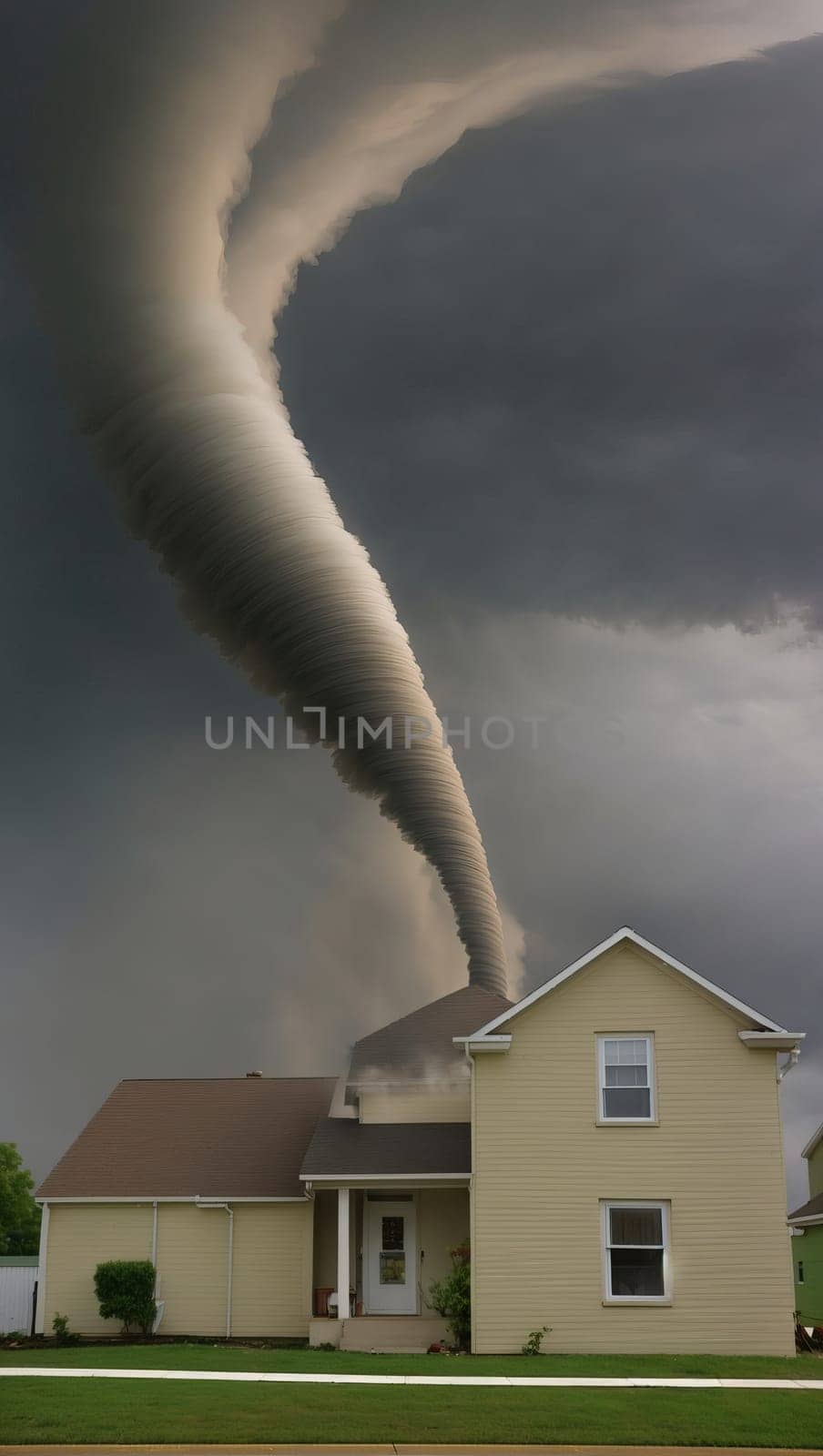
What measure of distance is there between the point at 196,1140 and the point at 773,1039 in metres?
15.4

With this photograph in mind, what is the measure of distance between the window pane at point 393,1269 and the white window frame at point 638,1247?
5973mm

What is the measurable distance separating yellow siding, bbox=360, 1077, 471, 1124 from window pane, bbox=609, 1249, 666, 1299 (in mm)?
5909

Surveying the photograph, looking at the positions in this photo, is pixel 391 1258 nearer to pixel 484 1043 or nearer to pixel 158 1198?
pixel 158 1198

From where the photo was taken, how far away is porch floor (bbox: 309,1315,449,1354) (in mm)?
28656

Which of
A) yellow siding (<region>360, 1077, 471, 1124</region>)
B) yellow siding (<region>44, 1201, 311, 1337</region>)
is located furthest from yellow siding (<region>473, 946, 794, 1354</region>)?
yellow siding (<region>44, 1201, 311, 1337</region>)

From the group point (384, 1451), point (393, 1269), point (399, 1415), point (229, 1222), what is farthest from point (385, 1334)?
point (384, 1451)

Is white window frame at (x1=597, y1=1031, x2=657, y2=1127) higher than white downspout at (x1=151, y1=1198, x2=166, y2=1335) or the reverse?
higher

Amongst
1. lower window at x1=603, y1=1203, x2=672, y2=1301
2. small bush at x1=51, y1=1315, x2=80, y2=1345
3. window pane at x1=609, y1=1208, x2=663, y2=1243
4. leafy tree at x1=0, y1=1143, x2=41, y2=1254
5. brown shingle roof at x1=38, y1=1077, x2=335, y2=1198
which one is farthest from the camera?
leafy tree at x1=0, y1=1143, x2=41, y2=1254

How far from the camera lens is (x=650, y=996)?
1152 inches

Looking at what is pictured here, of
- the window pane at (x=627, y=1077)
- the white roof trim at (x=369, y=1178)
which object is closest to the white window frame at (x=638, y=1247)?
the window pane at (x=627, y=1077)

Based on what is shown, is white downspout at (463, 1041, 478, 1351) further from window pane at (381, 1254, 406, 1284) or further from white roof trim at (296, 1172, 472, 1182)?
window pane at (381, 1254, 406, 1284)

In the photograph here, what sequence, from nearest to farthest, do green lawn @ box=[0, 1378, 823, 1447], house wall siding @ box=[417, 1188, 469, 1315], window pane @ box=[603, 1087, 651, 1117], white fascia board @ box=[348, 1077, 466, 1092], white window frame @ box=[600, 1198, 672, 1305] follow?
green lawn @ box=[0, 1378, 823, 1447] → white window frame @ box=[600, 1198, 672, 1305] → window pane @ box=[603, 1087, 651, 1117] → house wall siding @ box=[417, 1188, 469, 1315] → white fascia board @ box=[348, 1077, 466, 1092]

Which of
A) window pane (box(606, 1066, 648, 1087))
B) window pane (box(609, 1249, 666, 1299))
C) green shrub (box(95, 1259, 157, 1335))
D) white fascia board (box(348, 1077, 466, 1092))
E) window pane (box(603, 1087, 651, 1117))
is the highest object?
white fascia board (box(348, 1077, 466, 1092))

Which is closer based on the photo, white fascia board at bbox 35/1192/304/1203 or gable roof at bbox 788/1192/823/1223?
white fascia board at bbox 35/1192/304/1203
